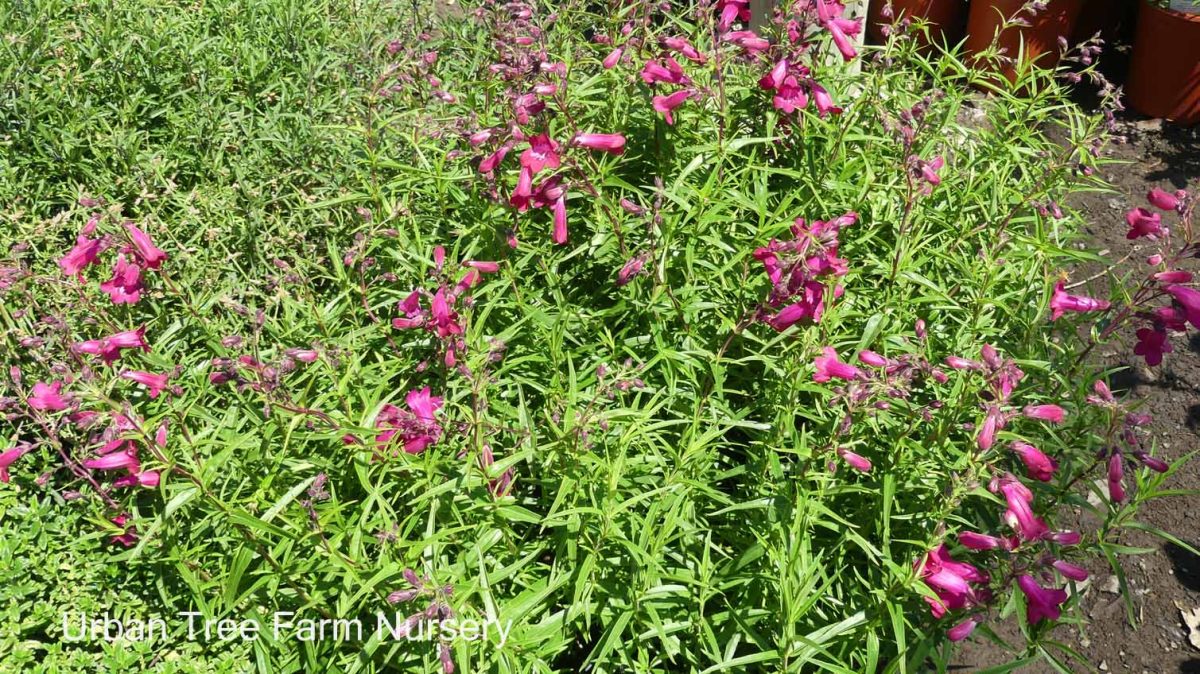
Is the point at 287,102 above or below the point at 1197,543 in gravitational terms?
above

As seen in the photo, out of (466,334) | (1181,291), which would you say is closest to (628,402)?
(466,334)

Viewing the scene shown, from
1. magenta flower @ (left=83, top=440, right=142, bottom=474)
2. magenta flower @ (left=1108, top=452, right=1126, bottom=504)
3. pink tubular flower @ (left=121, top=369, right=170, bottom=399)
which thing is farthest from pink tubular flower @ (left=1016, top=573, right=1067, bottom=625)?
pink tubular flower @ (left=121, top=369, right=170, bottom=399)

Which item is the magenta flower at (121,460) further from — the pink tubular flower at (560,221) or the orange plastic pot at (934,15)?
the orange plastic pot at (934,15)

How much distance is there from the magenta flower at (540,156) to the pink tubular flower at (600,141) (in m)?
0.09

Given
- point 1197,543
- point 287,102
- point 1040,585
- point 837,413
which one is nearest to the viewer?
point 1040,585

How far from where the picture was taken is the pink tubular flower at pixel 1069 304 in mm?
2506

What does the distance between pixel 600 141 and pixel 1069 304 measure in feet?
4.39

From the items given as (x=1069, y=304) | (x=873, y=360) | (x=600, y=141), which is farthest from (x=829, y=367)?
(x=600, y=141)

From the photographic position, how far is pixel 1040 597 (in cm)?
202

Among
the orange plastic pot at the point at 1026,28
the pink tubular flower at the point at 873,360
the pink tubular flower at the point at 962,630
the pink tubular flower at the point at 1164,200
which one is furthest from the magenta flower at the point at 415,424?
the orange plastic pot at the point at 1026,28

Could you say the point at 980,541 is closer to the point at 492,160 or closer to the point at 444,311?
the point at 444,311

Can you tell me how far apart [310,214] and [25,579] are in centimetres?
151

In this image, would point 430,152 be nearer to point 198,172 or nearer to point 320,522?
point 198,172

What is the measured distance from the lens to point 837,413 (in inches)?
98.8
